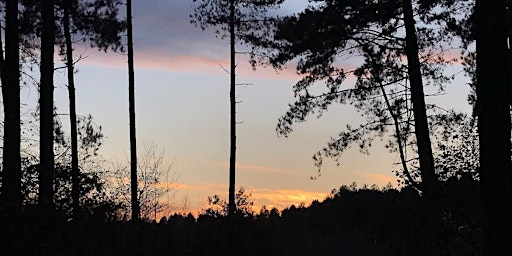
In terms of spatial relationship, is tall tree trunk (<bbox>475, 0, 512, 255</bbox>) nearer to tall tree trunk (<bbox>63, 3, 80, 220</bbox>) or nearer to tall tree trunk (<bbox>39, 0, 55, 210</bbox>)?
tall tree trunk (<bbox>39, 0, 55, 210</bbox>)

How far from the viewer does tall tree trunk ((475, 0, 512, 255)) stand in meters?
12.8

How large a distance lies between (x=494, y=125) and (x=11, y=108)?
35.0 ft

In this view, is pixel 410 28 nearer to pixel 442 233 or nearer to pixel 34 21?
pixel 442 233

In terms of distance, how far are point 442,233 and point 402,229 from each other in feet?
9.60

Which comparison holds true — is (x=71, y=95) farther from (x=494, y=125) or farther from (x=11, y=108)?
(x=494, y=125)

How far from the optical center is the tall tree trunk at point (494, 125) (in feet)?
41.9

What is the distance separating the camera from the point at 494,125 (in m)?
13.1

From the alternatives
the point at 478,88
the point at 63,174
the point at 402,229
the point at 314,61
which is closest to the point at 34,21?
the point at 63,174

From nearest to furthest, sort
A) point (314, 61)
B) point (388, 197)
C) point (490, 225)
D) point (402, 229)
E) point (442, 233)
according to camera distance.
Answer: point (490, 225) < point (442, 233) < point (402, 229) < point (314, 61) < point (388, 197)

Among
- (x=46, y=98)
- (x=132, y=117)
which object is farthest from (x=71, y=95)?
(x=46, y=98)

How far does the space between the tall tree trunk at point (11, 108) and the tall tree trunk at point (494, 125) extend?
978cm

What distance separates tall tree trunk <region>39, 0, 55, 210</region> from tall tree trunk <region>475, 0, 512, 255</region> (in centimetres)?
1216

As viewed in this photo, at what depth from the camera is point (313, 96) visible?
23859 mm

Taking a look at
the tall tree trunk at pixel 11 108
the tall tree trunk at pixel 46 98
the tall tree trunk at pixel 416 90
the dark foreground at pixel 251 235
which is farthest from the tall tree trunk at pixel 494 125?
the tall tree trunk at pixel 46 98
